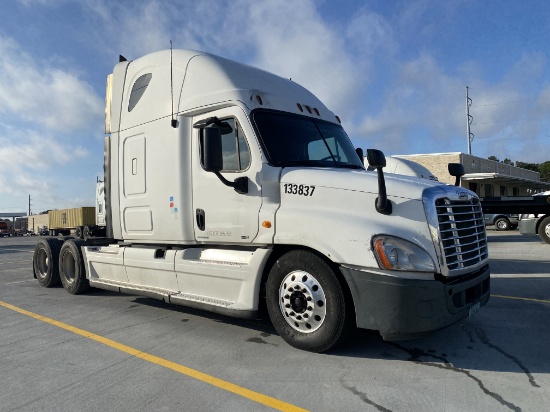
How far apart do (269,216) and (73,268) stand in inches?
198

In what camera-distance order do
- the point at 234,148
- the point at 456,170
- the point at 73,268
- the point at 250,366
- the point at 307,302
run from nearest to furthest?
1. the point at 250,366
2. the point at 307,302
3. the point at 234,148
4. the point at 456,170
5. the point at 73,268

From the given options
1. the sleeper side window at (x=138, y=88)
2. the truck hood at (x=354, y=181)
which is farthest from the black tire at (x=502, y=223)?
the sleeper side window at (x=138, y=88)

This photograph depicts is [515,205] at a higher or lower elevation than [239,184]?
lower

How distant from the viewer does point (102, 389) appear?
356 centimetres

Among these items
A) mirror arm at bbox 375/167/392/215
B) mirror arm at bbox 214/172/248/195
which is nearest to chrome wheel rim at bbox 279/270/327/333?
mirror arm at bbox 375/167/392/215

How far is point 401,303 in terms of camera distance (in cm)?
372

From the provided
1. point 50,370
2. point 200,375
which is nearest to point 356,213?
point 200,375

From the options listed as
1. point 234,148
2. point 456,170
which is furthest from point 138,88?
point 456,170

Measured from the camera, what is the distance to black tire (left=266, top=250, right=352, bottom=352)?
4.04m

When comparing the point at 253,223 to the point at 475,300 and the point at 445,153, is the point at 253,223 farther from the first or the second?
the point at 445,153

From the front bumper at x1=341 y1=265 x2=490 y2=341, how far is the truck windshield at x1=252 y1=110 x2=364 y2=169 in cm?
151

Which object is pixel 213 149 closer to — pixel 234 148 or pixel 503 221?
pixel 234 148

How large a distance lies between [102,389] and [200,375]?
0.80 meters

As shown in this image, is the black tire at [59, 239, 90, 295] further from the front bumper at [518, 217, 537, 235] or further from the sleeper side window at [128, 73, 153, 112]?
the front bumper at [518, 217, 537, 235]
